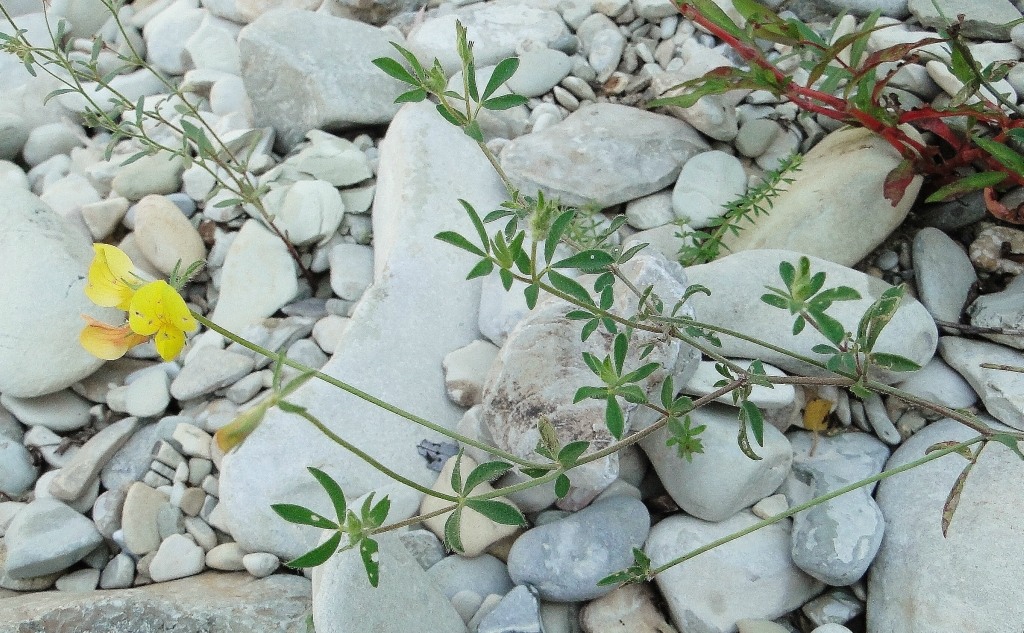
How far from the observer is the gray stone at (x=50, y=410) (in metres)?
2.78

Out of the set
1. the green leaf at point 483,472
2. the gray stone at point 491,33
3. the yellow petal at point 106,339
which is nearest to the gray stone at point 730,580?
the green leaf at point 483,472

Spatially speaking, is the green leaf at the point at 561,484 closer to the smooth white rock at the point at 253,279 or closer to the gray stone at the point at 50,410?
the smooth white rock at the point at 253,279

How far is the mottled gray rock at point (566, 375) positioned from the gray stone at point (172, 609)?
2.22 ft

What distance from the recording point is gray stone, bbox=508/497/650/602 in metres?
2.04

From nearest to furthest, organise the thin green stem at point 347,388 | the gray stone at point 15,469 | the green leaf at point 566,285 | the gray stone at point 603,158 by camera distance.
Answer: the thin green stem at point 347,388 → the green leaf at point 566,285 → the gray stone at point 15,469 → the gray stone at point 603,158

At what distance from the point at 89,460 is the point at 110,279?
1419mm

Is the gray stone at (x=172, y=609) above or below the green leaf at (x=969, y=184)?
below

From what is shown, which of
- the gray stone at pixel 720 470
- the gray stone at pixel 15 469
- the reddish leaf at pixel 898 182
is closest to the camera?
the gray stone at pixel 720 470

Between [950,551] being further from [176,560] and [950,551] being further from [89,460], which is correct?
[89,460]

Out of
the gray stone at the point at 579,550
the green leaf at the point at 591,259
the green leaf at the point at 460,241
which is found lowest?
the gray stone at the point at 579,550

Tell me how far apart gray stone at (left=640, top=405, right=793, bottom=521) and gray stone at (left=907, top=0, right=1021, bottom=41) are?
1672 mm

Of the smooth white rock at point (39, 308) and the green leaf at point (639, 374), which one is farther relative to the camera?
the smooth white rock at point (39, 308)

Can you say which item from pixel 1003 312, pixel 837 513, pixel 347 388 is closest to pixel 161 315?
pixel 347 388

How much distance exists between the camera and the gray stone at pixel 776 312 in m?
2.26
